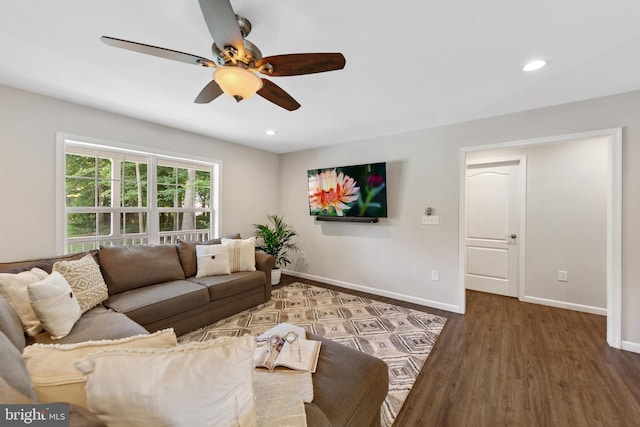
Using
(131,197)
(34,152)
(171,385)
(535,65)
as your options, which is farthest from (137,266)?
(535,65)

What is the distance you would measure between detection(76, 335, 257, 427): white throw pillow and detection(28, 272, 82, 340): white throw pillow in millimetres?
1449

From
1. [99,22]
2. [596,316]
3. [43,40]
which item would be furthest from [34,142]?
[596,316]

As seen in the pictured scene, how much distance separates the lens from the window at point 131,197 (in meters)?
2.71

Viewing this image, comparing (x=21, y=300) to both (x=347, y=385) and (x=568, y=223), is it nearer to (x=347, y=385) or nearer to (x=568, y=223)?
(x=347, y=385)

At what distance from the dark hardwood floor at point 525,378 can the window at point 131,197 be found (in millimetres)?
3437

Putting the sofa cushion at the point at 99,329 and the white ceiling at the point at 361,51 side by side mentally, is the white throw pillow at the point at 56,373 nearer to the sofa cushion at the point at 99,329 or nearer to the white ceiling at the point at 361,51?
the sofa cushion at the point at 99,329

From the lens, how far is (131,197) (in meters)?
3.13

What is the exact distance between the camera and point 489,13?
1.38 m

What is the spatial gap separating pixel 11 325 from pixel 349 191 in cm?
340

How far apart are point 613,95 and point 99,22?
4.13 m

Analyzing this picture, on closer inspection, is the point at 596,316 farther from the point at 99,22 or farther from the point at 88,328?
the point at 99,22

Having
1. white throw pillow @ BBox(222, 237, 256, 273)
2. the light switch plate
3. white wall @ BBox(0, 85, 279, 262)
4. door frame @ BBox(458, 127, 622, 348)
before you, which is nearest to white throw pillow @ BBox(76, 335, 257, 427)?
white throw pillow @ BBox(222, 237, 256, 273)

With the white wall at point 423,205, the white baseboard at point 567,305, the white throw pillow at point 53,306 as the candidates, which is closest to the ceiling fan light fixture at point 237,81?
the white throw pillow at point 53,306

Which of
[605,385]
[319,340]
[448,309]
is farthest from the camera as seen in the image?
[448,309]
